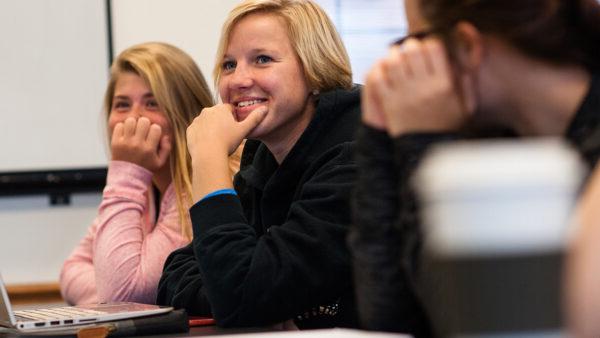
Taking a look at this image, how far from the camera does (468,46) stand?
88 cm

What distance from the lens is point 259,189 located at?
1.77 m

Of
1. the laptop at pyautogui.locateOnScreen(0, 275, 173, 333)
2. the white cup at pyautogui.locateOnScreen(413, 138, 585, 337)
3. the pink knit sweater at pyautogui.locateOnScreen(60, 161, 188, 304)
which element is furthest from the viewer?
the pink knit sweater at pyautogui.locateOnScreen(60, 161, 188, 304)

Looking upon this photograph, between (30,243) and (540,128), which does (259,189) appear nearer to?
(540,128)

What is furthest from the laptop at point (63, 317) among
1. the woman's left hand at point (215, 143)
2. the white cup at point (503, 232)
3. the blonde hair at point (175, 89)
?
the white cup at point (503, 232)

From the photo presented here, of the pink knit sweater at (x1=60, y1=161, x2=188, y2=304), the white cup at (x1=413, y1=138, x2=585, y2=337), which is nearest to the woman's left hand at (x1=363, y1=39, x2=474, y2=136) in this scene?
the white cup at (x1=413, y1=138, x2=585, y2=337)

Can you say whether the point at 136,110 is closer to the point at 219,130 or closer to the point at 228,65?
the point at 228,65

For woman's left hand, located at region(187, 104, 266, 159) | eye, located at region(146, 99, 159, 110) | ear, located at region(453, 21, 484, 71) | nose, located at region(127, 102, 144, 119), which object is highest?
ear, located at region(453, 21, 484, 71)

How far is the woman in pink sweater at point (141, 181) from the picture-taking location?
2.03 m

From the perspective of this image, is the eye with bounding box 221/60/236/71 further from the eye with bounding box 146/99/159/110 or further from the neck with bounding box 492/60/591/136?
the neck with bounding box 492/60/591/136

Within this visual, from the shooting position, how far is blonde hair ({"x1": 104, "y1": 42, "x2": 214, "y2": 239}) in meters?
2.21

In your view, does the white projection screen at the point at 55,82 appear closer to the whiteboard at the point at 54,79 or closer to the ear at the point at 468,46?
the whiteboard at the point at 54,79

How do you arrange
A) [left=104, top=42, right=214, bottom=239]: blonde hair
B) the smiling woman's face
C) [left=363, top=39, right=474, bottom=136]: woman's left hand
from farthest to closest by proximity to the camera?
[left=104, top=42, right=214, bottom=239]: blonde hair, the smiling woman's face, [left=363, top=39, right=474, bottom=136]: woman's left hand

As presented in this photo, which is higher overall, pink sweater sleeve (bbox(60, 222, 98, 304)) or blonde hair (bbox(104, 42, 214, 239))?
blonde hair (bbox(104, 42, 214, 239))

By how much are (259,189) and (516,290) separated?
1511 mm
